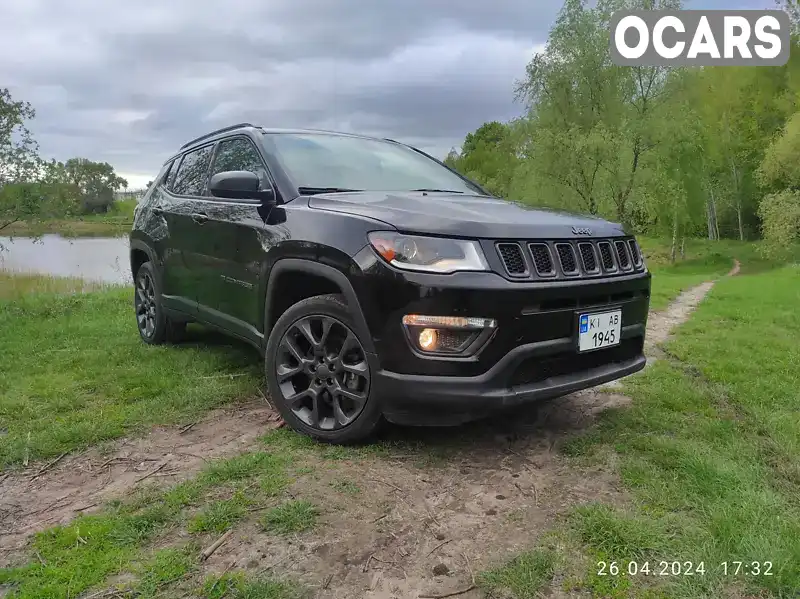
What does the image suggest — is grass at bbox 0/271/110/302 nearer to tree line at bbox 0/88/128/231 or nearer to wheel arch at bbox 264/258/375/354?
tree line at bbox 0/88/128/231

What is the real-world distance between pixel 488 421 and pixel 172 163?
368cm

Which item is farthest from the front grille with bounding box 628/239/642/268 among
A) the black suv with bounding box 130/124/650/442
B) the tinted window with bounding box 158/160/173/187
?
the tinted window with bounding box 158/160/173/187

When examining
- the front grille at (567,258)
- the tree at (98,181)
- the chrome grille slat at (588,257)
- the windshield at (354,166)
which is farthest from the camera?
the tree at (98,181)

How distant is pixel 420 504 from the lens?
102 inches

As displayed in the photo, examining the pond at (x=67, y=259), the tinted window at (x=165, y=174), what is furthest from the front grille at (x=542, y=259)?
the pond at (x=67, y=259)

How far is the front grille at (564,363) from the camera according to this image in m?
2.86

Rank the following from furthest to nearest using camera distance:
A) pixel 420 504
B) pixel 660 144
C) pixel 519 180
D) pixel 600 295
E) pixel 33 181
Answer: pixel 519 180 → pixel 660 144 → pixel 33 181 → pixel 600 295 → pixel 420 504

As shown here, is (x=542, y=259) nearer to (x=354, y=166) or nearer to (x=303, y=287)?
(x=303, y=287)

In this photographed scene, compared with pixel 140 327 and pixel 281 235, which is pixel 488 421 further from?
pixel 140 327

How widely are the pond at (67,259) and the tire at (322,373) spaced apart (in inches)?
405

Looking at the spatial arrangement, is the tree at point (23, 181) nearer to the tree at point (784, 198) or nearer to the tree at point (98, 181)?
the tree at point (98, 181)

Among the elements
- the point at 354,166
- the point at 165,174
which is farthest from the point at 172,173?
the point at 354,166

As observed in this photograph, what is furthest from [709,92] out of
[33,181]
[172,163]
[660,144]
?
[172,163]

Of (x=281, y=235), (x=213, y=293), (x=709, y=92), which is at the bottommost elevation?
(x=213, y=293)
